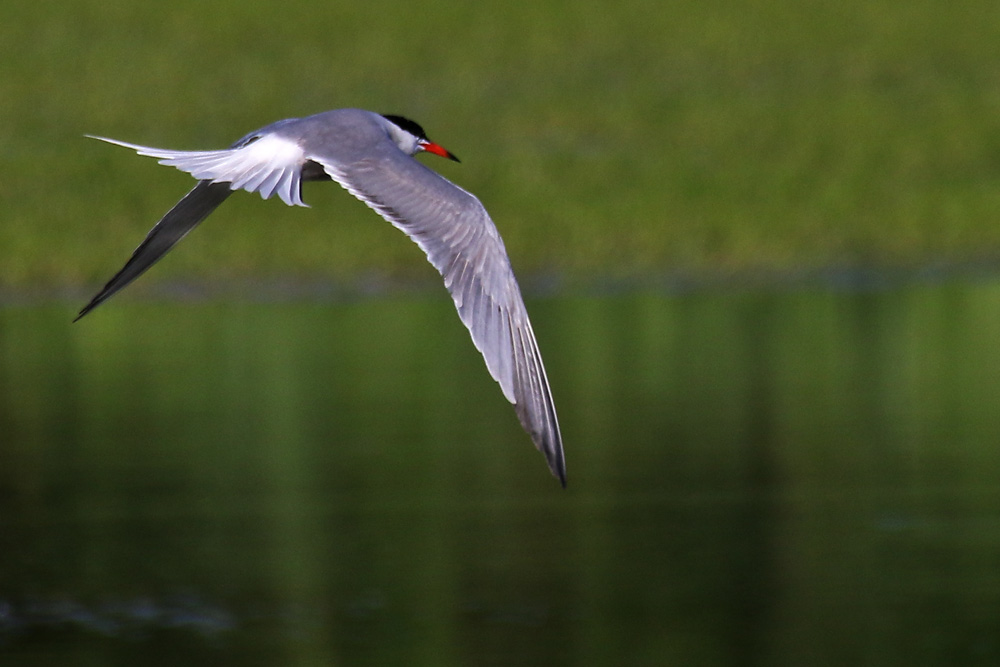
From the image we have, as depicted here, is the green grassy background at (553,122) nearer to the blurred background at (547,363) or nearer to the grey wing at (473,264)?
the blurred background at (547,363)

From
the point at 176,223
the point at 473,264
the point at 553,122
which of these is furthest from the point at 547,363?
the point at 553,122

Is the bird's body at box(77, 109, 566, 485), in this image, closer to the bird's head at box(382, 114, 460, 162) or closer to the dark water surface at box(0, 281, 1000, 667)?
the bird's head at box(382, 114, 460, 162)

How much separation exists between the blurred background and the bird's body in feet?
6.65

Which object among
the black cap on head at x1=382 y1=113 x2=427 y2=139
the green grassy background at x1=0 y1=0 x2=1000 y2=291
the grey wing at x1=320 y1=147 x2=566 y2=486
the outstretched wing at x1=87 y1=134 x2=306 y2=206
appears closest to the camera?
the grey wing at x1=320 y1=147 x2=566 y2=486

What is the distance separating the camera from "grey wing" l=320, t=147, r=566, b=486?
568cm

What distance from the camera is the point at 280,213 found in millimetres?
23297

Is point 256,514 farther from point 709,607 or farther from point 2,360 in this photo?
point 2,360

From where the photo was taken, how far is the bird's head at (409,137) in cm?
728

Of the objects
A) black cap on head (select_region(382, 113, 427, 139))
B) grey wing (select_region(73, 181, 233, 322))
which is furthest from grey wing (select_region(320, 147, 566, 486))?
black cap on head (select_region(382, 113, 427, 139))

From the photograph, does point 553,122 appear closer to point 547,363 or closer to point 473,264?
point 547,363

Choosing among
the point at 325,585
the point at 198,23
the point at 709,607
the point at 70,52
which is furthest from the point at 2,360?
the point at 198,23

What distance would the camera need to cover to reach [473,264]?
601cm

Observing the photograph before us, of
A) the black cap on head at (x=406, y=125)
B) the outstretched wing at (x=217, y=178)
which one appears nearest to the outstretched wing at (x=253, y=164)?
the outstretched wing at (x=217, y=178)

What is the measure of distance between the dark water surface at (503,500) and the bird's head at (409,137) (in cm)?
187
